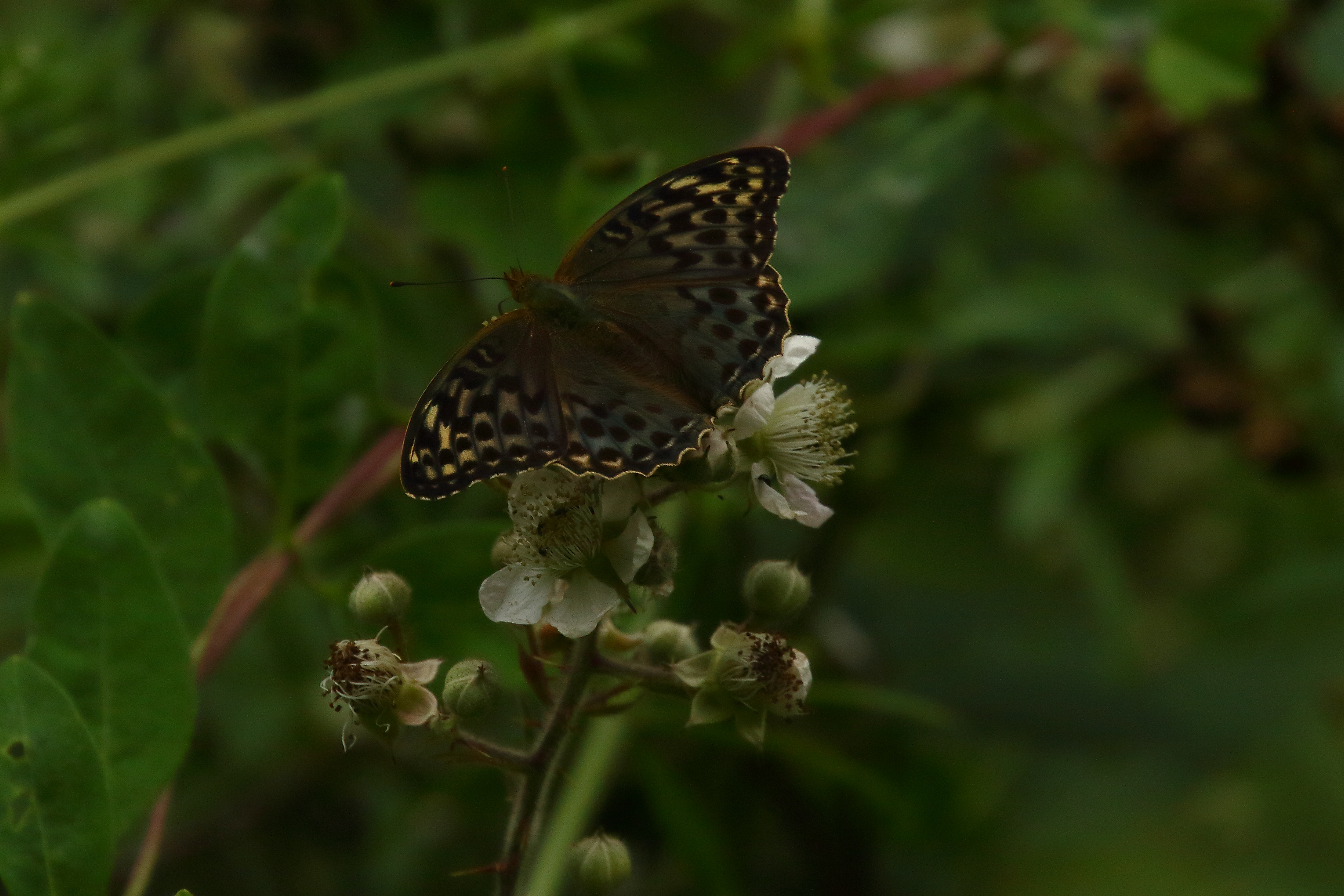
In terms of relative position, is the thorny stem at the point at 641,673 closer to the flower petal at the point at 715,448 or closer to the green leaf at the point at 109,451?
the flower petal at the point at 715,448

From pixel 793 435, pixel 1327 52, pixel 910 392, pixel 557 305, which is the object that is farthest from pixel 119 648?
pixel 1327 52

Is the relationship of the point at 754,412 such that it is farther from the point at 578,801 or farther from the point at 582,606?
the point at 578,801

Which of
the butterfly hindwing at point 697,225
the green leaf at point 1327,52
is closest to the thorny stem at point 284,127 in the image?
the butterfly hindwing at point 697,225

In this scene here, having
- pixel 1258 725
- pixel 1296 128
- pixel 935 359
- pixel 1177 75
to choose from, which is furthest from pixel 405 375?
pixel 1258 725

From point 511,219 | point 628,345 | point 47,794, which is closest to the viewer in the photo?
point 47,794

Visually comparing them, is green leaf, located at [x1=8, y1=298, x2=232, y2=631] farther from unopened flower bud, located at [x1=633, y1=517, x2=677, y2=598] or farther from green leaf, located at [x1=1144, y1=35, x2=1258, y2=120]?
green leaf, located at [x1=1144, y1=35, x2=1258, y2=120]

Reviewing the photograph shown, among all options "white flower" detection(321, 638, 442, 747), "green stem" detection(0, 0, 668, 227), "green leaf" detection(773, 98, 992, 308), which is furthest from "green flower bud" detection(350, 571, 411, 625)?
"green stem" detection(0, 0, 668, 227)
